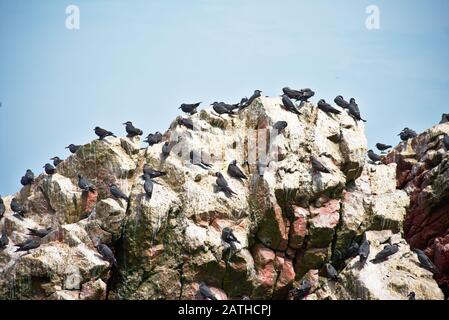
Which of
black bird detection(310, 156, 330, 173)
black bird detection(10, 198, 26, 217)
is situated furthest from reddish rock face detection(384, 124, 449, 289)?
black bird detection(10, 198, 26, 217)

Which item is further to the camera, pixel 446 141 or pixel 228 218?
pixel 446 141

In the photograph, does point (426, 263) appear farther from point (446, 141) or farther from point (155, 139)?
point (155, 139)

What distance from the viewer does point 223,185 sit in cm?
3131

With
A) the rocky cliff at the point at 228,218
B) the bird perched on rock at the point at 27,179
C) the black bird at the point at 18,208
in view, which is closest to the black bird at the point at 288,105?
the rocky cliff at the point at 228,218

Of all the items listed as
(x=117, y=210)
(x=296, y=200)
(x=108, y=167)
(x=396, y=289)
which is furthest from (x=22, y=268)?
(x=396, y=289)

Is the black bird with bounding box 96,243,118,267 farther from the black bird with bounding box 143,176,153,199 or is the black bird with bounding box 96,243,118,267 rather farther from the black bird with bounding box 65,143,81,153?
the black bird with bounding box 65,143,81,153

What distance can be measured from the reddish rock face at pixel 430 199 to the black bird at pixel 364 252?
5.06m

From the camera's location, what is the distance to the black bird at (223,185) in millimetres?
31328

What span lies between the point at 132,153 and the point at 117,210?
395 centimetres

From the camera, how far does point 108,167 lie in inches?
1332

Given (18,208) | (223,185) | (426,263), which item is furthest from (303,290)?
(18,208)

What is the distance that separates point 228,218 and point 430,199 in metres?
9.31

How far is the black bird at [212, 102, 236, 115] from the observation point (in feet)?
112

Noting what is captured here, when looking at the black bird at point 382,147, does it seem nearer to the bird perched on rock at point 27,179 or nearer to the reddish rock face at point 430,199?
the reddish rock face at point 430,199
